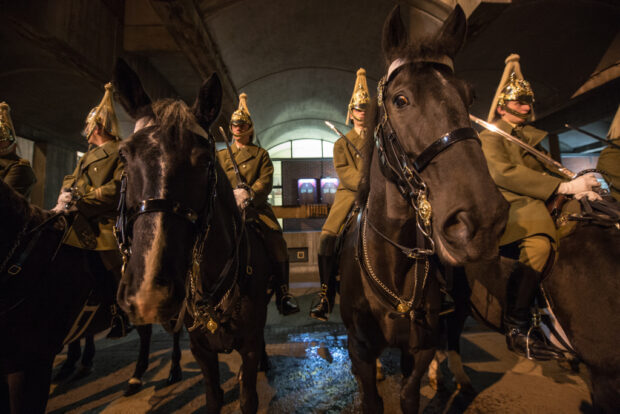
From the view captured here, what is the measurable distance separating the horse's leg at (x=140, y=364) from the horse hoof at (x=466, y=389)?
3810mm

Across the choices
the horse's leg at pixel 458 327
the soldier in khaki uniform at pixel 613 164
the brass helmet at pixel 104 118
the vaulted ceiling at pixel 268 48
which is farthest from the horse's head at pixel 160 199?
the vaulted ceiling at pixel 268 48

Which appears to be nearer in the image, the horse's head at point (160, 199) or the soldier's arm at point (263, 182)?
the horse's head at point (160, 199)

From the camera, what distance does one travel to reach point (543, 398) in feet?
9.54

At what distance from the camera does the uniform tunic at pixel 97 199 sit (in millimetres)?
2639

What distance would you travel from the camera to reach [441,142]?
44.3 inches

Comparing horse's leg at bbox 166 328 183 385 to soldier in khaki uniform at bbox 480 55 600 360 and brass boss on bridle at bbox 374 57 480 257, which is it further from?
soldier in khaki uniform at bbox 480 55 600 360

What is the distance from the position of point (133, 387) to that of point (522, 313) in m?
4.16

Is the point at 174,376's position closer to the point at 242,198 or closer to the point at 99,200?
the point at 99,200

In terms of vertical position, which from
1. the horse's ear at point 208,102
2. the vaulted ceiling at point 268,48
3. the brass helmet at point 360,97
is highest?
the vaulted ceiling at point 268,48

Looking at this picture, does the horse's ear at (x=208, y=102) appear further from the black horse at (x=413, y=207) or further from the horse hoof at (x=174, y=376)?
the horse hoof at (x=174, y=376)

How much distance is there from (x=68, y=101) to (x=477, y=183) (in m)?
12.9

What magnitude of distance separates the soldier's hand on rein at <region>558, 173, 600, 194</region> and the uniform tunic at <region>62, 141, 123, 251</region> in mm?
4057

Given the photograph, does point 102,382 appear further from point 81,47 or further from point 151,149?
point 81,47

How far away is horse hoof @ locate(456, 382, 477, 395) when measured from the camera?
3037 millimetres
